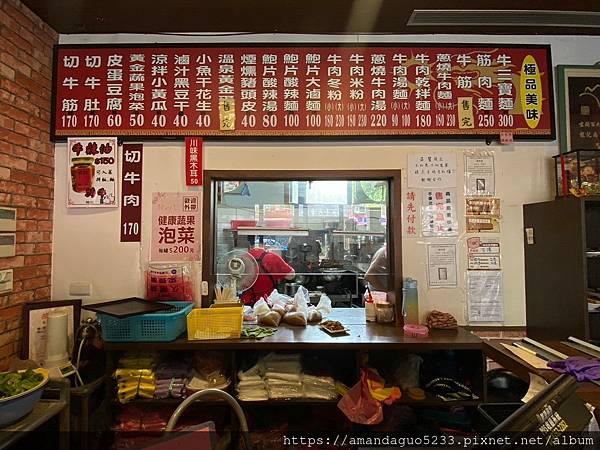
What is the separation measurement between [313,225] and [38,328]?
194cm

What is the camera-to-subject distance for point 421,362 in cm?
215

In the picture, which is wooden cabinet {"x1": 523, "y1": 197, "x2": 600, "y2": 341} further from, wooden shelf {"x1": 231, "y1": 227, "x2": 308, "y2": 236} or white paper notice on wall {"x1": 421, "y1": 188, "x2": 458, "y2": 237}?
wooden shelf {"x1": 231, "y1": 227, "x2": 308, "y2": 236}

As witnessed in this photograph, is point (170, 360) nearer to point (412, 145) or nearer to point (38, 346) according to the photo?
point (38, 346)

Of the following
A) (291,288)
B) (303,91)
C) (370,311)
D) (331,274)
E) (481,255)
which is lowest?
(370,311)

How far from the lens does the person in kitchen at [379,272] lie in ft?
8.17

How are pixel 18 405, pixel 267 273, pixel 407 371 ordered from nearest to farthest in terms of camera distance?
pixel 18 405
pixel 407 371
pixel 267 273

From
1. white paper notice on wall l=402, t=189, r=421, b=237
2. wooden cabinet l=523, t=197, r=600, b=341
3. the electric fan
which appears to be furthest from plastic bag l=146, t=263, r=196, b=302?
wooden cabinet l=523, t=197, r=600, b=341

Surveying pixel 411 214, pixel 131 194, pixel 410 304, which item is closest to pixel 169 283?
pixel 131 194

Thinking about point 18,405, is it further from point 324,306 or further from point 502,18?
point 502,18

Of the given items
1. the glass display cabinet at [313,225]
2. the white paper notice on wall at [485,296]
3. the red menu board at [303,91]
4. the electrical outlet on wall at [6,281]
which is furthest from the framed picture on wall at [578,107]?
the electrical outlet on wall at [6,281]

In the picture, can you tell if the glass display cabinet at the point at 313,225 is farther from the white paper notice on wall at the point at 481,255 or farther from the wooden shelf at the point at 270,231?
the white paper notice on wall at the point at 481,255

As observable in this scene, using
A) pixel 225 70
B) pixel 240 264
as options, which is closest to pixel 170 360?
pixel 240 264

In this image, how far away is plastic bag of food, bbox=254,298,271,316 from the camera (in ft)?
7.68

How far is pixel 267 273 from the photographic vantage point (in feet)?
8.55
